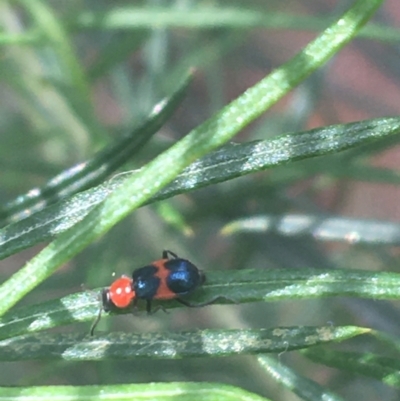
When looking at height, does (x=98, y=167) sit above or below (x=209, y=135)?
above

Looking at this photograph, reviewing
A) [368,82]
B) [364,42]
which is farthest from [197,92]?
[364,42]

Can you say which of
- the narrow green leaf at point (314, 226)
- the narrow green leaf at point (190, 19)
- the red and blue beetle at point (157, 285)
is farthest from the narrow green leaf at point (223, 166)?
the narrow green leaf at point (190, 19)

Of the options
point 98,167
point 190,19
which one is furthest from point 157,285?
point 190,19

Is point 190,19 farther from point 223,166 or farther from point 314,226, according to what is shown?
point 223,166

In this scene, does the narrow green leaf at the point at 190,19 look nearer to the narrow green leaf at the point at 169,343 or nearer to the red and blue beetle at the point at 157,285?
the red and blue beetle at the point at 157,285

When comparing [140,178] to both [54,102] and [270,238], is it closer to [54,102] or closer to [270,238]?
[270,238]

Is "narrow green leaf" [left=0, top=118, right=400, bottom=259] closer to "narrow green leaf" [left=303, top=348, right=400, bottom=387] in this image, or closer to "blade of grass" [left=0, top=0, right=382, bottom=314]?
"blade of grass" [left=0, top=0, right=382, bottom=314]

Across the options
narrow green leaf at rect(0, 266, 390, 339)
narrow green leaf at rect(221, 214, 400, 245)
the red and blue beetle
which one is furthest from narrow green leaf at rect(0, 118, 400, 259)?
narrow green leaf at rect(221, 214, 400, 245)
